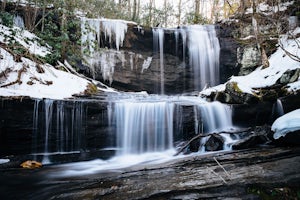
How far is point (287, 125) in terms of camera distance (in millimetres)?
5988

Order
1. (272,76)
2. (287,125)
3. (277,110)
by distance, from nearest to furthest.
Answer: (287,125)
(277,110)
(272,76)

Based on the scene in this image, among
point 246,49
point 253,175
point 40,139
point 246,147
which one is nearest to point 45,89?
point 40,139

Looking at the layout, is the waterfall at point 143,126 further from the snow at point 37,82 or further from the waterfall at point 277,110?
the waterfall at point 277,110

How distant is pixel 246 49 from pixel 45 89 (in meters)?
9.61

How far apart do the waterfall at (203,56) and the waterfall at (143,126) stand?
638 cm

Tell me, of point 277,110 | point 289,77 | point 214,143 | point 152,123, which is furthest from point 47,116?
point 289,77

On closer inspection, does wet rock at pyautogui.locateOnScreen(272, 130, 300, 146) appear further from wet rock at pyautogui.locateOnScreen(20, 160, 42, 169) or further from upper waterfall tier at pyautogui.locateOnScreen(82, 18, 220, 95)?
upper waterfall tier at pyautogui.locateOnScreen(82, 18, 220, 95)

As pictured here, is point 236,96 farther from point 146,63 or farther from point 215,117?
point 146,63

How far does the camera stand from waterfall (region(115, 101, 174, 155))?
784 cm

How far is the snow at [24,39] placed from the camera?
364 inches

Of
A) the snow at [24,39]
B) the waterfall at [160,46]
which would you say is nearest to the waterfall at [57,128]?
the snow at [24,39]

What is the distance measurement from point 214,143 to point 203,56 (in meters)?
8.34

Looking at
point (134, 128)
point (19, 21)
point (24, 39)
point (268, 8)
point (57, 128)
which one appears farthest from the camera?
point (268, 8)

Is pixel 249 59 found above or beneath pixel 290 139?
above
